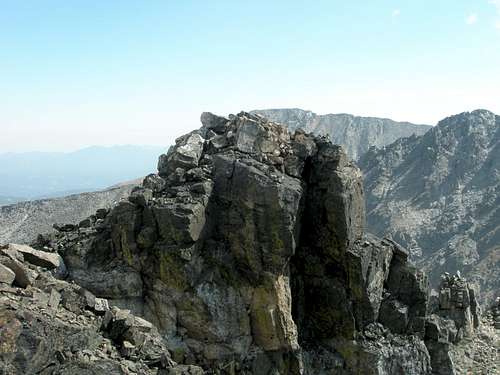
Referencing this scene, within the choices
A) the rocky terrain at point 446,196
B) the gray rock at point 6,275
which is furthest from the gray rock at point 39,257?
the rocky terrain at point 446,196

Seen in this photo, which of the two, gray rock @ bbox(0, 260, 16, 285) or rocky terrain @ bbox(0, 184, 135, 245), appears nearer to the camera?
gray rock @ bbox(0, 260, 16, 285)

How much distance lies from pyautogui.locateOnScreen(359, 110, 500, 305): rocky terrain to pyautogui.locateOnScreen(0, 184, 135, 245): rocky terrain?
82507 mm

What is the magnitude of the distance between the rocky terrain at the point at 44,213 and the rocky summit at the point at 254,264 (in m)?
52.9

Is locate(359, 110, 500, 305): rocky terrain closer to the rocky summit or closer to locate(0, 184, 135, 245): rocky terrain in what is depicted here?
the rocky summit

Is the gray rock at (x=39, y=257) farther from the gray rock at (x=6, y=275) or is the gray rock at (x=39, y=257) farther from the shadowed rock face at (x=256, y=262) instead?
the gray rock at (x=6, y=275)

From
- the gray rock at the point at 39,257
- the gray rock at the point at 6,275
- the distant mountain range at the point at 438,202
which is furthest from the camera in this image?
the distant mountain range at the point at 438,202

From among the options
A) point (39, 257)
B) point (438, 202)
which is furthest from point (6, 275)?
point (438, 202)

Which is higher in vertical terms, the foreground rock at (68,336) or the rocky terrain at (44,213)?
the foreground rock at (68,336)

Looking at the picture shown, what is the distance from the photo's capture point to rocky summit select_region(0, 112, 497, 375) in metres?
28.8

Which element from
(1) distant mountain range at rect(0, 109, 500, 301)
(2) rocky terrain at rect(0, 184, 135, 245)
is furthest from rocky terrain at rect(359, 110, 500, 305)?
(2) rocky terrain at rect(0, 184, 135, 245)

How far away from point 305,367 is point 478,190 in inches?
5587

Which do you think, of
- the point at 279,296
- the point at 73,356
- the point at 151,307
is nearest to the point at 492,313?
the point at 279,296

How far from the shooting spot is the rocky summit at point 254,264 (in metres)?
28.8

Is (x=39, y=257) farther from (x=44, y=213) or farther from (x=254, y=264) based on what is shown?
(x=44, y=213)
